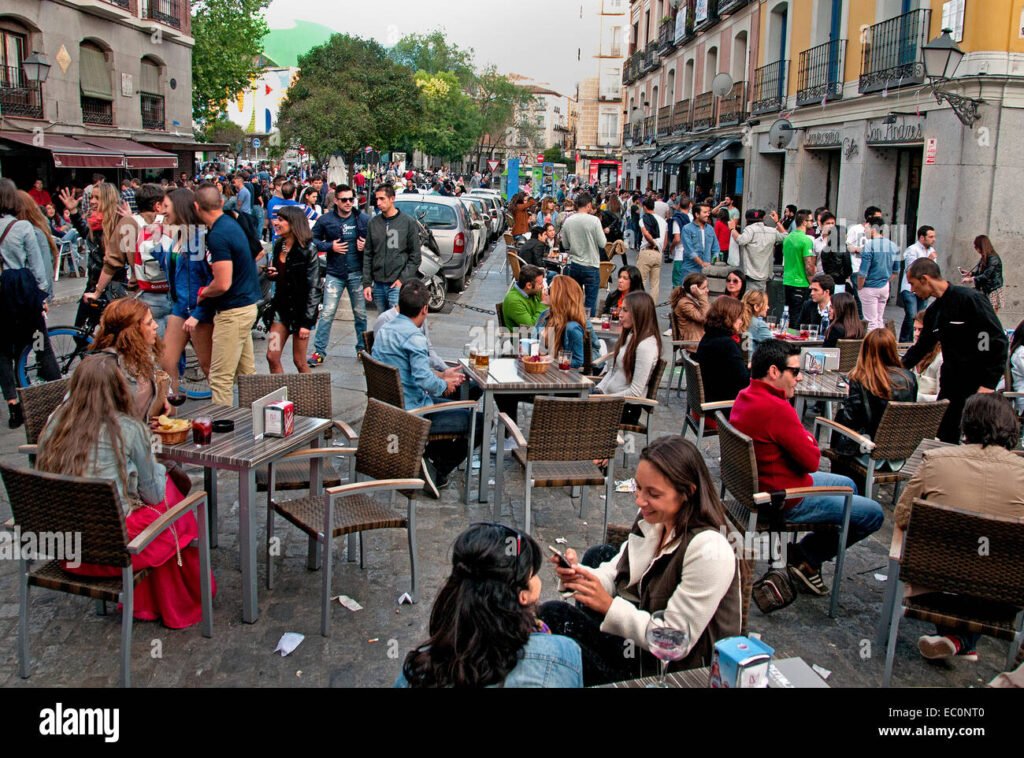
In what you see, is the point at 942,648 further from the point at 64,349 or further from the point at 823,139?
the point at 823,139

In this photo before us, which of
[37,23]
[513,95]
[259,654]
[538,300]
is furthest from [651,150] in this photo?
[513,95]

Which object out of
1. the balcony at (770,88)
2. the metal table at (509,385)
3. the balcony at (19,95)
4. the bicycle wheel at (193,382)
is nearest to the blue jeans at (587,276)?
the bicycle wheel at (193,382)

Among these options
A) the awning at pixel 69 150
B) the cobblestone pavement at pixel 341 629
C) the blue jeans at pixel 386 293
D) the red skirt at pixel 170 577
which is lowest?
the cobblestone pavement at pixel 341 629

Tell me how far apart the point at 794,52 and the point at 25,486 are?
72.5 feet

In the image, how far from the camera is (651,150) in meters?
40.4

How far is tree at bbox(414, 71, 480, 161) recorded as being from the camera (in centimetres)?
5967

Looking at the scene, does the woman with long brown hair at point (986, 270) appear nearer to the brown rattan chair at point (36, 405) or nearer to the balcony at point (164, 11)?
the brown rattan chair at point (36, 405)

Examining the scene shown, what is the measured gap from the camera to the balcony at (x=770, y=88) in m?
23.1

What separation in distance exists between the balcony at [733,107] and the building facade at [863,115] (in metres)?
0.06

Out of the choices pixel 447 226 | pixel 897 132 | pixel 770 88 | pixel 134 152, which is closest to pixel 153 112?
pixel 134 152

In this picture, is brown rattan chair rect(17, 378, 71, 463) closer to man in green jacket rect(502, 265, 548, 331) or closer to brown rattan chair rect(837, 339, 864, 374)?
man in green jacket rect(502, 265, 548, 331)

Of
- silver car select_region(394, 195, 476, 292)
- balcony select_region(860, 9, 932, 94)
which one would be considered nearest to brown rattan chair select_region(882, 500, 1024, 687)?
silver car select_region(394, 195, 476, 292)

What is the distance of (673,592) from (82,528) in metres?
2.38
